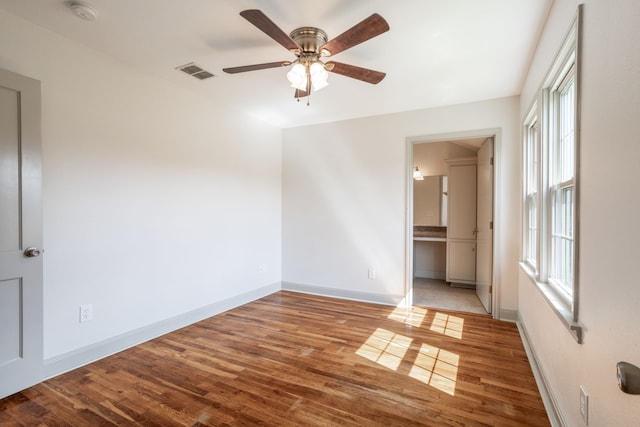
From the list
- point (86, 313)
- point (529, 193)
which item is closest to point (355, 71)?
point (529, 193)

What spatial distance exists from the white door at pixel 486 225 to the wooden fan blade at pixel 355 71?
81.0 inches

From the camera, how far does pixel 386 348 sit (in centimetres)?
279

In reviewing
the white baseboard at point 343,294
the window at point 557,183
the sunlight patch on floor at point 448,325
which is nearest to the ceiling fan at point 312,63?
the window at point 557,183

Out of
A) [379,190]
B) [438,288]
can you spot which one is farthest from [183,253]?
[438,288]

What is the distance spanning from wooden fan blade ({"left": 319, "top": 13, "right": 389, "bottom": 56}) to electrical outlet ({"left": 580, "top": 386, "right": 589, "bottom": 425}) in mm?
1997

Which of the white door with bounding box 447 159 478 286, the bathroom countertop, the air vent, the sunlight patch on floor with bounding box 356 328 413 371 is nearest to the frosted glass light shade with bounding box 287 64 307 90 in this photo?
the air vent

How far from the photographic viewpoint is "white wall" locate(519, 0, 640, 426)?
Result: 0.98 m

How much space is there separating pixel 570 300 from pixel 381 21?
1.83m

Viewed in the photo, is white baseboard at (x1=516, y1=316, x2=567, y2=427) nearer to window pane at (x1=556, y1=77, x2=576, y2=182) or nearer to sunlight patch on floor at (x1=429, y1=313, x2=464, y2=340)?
sunlight patch on floor at (x1=429, y1=313, x2=464, y2=340)

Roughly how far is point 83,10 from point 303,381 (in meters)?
2.89

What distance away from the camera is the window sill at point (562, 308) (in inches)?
56.0

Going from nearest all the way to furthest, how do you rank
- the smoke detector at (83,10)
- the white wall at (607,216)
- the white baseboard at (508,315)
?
the white wall at (607,216) → the smoke detector at (83,10) → the white baseboard at (508,315)

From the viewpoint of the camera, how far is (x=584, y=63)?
142 cm

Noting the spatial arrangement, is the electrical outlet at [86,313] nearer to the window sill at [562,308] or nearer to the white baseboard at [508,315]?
the window sill at [562,308]
